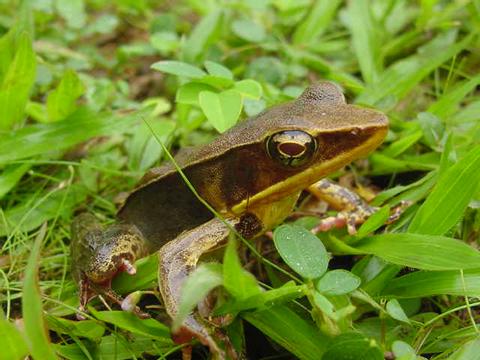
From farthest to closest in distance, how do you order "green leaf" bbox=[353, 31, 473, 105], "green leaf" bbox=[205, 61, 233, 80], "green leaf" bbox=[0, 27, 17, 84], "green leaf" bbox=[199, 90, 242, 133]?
1. "green leaf" bbox=[353, 31, 473, 105]
2. "green leaf" bbox=[0, 27, 17, 84]
3. "green leaf" bbox=[205, 61, 233, 80]
4. "green leaf" bbox=[199, 90, 242, 133]

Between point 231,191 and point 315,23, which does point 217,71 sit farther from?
point 315,23

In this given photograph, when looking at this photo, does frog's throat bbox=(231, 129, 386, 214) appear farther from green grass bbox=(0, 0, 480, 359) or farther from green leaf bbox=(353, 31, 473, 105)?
green leaf bbox=(353, 31, 473, 105)

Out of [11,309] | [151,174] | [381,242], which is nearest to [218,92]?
[151,174]

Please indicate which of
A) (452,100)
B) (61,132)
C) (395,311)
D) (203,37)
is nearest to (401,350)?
(395,311)

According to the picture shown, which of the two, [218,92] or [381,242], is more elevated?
[218,92]

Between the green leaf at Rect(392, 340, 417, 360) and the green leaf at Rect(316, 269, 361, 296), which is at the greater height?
the green leaf at Rect(316, 269, 361, 296)

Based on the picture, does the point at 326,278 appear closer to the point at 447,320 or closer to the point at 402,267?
the point at 402,267

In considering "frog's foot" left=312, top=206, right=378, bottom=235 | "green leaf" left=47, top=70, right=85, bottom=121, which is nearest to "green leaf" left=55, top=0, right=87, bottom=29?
"green leaf" left=47, top=70, right=85, bottom=121
